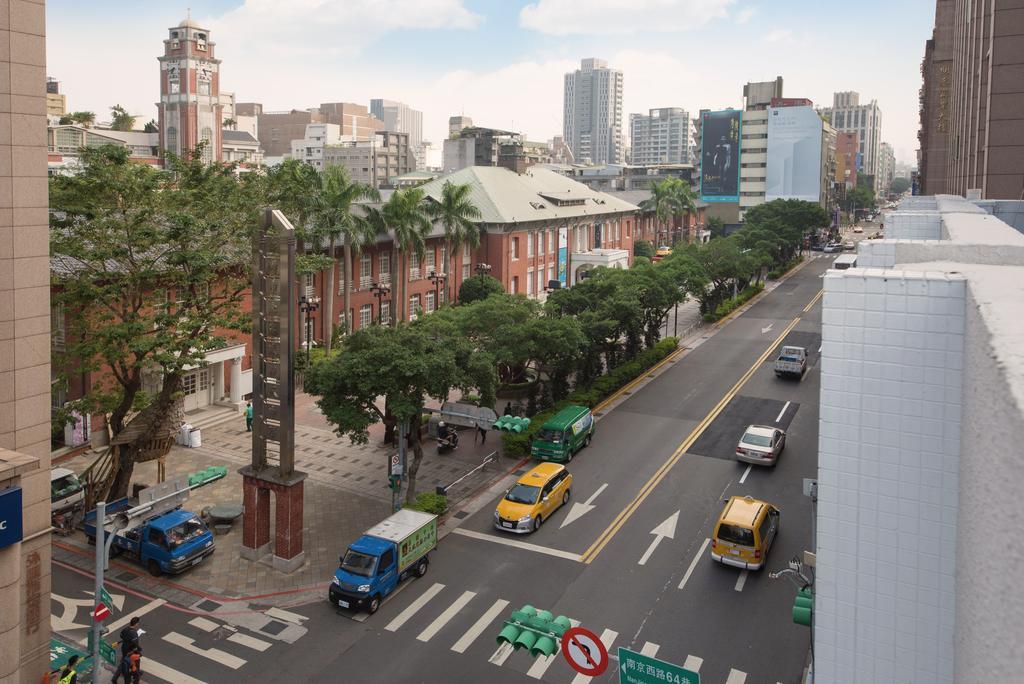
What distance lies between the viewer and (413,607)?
2258 centimetres

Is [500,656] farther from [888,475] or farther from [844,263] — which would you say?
[844,263]

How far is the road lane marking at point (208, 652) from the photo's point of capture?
65.0ft

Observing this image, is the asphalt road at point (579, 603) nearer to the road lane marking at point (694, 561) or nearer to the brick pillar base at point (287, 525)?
the road lane marking at point (694, 561)

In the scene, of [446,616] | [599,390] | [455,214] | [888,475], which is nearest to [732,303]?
[455,214]

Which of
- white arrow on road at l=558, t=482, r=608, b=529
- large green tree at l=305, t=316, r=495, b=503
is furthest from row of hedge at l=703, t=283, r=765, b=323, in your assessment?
A: large green tree at l=305, t=316, r=495, b=503

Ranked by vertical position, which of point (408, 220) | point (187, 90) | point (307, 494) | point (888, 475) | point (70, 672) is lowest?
point (70, 672)

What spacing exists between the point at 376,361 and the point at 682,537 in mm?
11428

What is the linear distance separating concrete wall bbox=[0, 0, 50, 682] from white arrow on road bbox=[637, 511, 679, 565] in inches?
636

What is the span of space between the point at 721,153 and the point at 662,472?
118115mm

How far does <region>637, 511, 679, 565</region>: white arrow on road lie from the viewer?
84.7 ft

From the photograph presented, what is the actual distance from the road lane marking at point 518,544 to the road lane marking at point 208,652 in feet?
29.5

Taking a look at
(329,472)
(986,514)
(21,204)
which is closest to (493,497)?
(329,472)

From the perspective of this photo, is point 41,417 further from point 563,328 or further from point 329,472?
point 563,328

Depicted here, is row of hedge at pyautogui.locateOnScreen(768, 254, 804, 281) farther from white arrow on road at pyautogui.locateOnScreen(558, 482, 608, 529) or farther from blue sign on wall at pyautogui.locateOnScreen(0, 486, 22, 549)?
blue sign on wall at pyautogui.locateOnScreen(0, 486, 22, 549)
